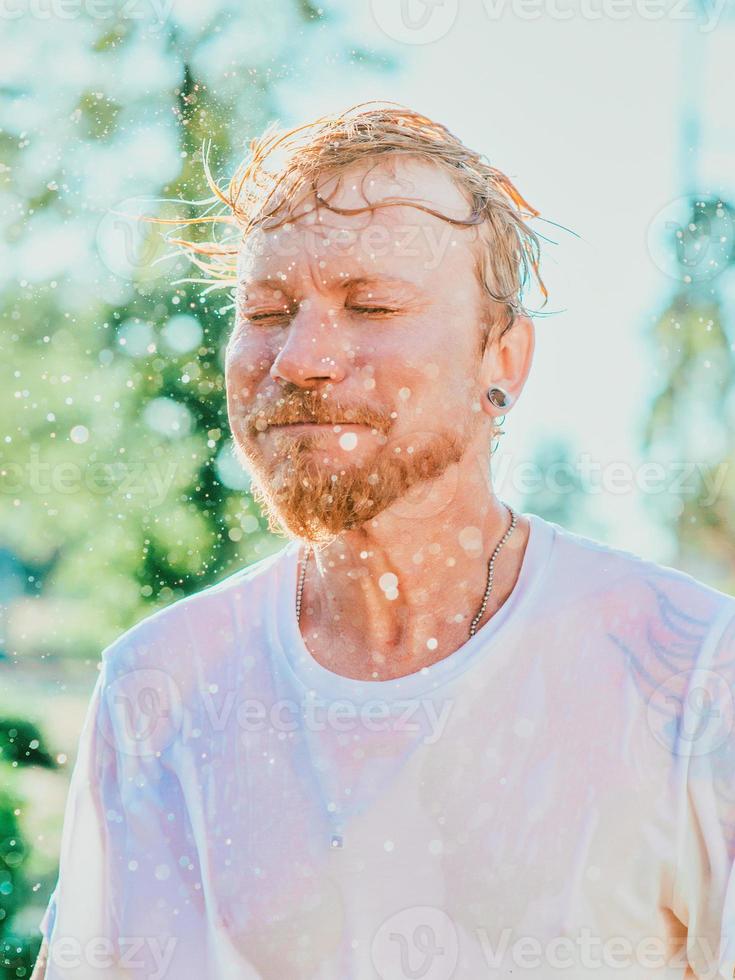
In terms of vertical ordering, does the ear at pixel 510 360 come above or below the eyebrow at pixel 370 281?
below

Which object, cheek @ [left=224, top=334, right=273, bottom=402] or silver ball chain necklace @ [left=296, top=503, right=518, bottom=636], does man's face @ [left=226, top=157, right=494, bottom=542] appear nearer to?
cheek @ [left=224, top=334, right=273, bottom=402]

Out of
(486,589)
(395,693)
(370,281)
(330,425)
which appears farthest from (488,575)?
(370,281)

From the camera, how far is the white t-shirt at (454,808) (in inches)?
55.5

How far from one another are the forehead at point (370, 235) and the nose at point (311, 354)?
6 cm

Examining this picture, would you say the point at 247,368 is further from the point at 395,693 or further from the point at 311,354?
the point at 395,693

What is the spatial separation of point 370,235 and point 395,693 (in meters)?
0.70

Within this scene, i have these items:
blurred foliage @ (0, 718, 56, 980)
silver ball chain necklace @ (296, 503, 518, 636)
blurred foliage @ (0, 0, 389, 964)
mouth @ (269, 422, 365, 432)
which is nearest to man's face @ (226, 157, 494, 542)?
mouth @ (269, 422, 365, 432)

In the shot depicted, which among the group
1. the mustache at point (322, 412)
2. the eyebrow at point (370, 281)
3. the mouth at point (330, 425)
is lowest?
the mouth at point (330, 425)

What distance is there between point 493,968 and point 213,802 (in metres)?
0.48

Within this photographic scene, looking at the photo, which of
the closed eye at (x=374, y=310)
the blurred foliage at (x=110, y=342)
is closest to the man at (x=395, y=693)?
the closed eye at (x=374, y=310)

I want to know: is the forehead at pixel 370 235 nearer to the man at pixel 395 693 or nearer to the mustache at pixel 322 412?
the man at pixel 395 693

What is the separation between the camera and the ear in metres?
1.73

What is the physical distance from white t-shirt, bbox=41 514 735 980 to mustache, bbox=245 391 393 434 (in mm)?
332

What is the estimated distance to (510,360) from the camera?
1.79m
